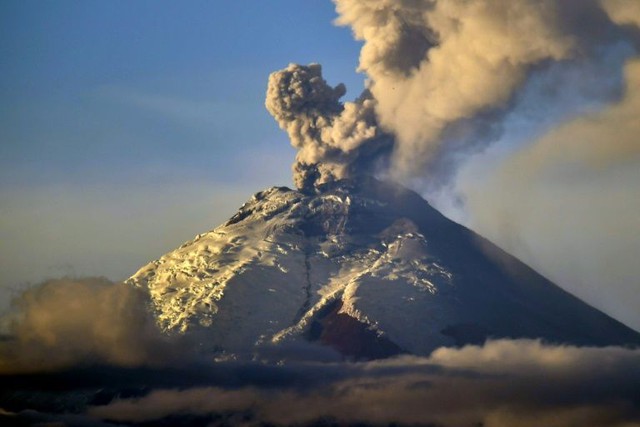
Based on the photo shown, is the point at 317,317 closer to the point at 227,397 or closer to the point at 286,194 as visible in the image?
the point at 227,397

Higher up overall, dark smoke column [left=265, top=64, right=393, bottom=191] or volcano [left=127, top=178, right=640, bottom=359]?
dark smoke column [left=265, top=64, right=393, bottom=191]

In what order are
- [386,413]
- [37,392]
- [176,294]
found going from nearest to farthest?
[386,413]
[37,392]
[176,294]

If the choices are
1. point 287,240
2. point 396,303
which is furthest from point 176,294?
point 396,303

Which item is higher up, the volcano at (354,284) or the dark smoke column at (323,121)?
the dark smoke column at (323,121)

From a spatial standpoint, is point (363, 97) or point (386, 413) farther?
point (363, 97)
